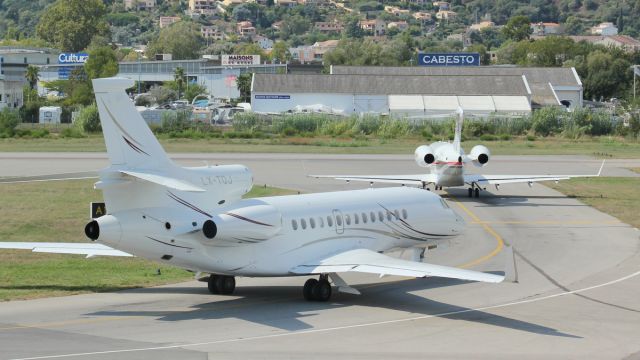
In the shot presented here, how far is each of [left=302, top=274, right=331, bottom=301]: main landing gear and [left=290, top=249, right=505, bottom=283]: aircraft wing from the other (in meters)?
0.45

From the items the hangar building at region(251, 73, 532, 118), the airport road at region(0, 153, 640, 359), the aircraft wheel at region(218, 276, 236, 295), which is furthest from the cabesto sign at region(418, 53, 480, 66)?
the aircraft wheel at region(218, 276, 236, 295)

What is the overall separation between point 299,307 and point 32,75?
148725mm

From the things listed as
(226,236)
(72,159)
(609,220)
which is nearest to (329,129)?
(72,159)

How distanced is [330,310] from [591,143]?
69529mm

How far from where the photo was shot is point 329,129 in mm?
97562

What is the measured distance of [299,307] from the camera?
90.0ft

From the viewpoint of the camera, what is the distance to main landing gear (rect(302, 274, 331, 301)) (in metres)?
28.0

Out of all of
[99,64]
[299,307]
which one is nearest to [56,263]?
[299,307]

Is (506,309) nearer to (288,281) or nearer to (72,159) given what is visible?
(288,281)

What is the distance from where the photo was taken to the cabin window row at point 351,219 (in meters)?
28.6

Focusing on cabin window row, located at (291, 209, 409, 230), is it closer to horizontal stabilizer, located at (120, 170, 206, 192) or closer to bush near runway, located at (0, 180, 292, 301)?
horizontal stabilizer, located at (120, 170, 206, 192)

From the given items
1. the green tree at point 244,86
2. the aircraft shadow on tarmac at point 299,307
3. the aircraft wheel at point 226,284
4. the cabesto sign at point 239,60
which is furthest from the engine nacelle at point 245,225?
the cabesto sign at point 239,60

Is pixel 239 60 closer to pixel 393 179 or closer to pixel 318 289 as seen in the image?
pixel 393 179

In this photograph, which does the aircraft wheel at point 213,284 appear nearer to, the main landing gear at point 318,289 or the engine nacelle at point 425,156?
the main landing gear at point 318,289
